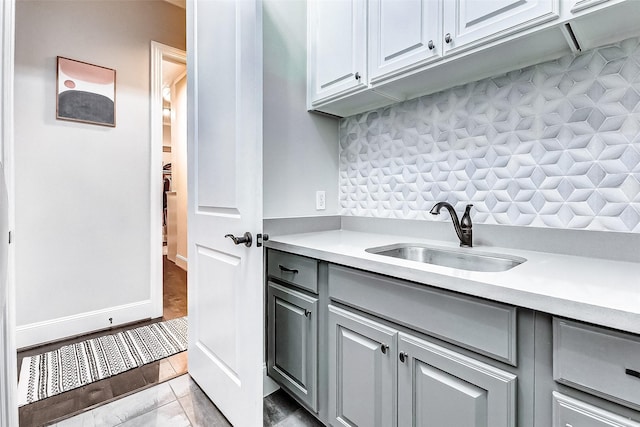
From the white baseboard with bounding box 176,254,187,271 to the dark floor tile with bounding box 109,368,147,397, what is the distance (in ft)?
8.94

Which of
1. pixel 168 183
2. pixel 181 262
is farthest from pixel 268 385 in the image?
pixel 168 183

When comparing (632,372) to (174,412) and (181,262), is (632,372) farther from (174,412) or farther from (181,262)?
(181,262)

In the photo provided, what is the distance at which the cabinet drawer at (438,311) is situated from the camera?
2.61 ft

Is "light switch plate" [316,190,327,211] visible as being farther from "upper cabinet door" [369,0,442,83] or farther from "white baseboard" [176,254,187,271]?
"white baseboard" [176,254,187,271]

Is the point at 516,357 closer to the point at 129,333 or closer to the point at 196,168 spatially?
the point at 196,168

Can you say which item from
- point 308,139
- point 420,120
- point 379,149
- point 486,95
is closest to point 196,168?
point 308,139

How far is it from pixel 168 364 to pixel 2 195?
5.79ft

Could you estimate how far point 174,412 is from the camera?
5.05 ft

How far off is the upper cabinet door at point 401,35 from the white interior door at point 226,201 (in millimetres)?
545

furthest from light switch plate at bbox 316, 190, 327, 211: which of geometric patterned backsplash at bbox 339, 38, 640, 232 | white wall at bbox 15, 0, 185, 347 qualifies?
white wall at bbox 15, 0, 185, 347

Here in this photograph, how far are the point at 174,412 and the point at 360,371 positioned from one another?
1029mm

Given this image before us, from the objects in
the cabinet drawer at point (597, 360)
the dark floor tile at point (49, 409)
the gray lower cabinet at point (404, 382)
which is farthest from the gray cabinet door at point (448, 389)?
the dark floor tile at point (49, 409)

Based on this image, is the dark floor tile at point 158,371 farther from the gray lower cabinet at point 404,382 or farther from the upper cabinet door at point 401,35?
the upper cabinet door at point 401,35

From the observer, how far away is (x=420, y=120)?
164 centimetres
